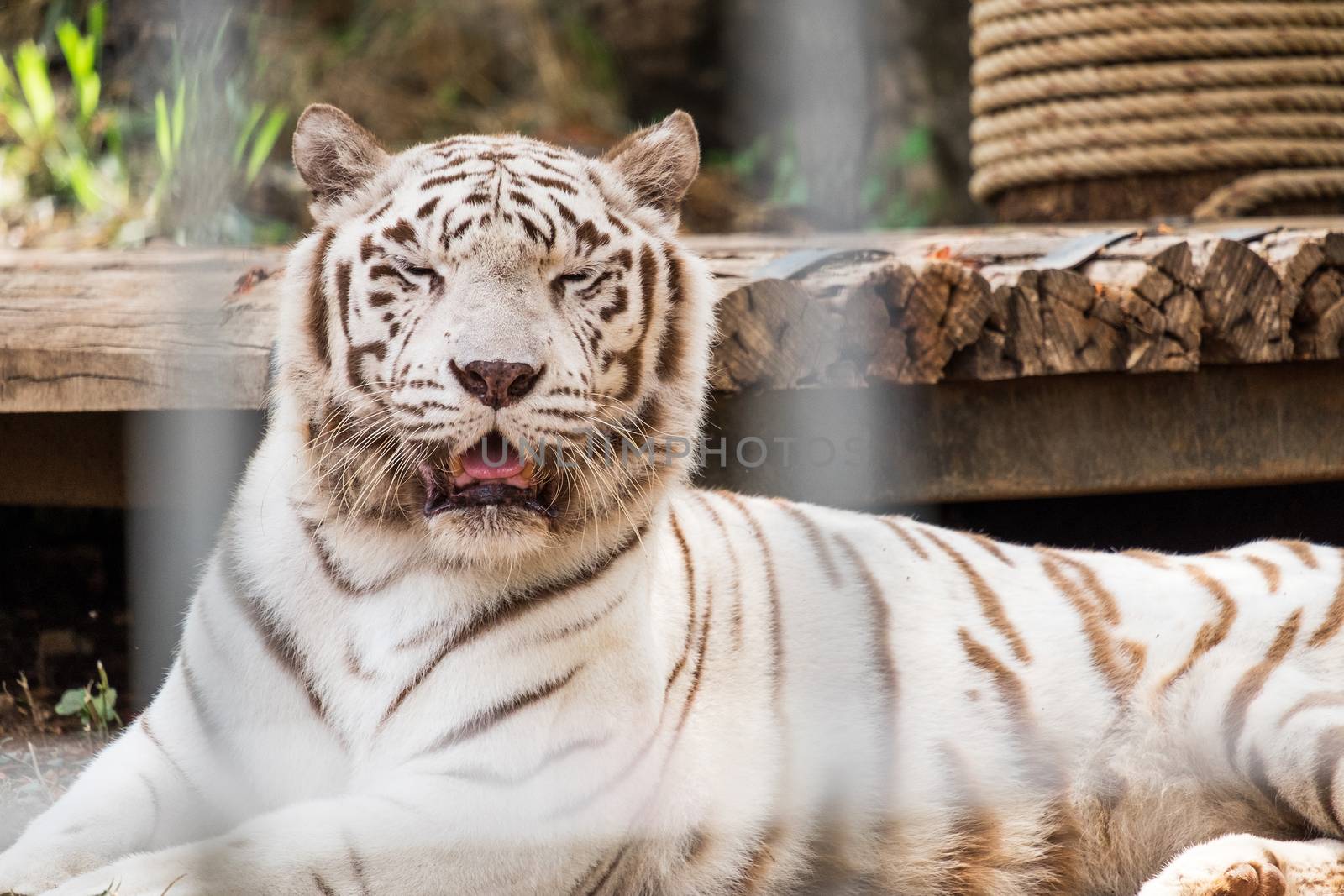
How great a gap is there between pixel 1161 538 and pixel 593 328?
147 centimetres

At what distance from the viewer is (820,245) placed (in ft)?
6.34

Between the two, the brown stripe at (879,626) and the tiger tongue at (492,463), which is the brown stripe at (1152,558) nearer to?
the brown stripe at (879,626)

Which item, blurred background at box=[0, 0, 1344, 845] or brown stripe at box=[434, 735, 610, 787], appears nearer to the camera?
brown stripe at box=[434, 735, 610, 787]

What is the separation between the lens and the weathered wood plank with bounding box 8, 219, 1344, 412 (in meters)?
1.67

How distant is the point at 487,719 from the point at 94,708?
845 mm

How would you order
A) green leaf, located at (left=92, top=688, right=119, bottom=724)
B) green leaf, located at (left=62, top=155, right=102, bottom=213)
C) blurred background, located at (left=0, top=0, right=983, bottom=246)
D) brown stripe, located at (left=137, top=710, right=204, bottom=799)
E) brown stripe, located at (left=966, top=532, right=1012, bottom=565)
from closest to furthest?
brown stripe, located at (left=137, top=710, right=204, bottom=799), brown stripe, located at (left=966, top=532, right=1012, bottom=565), green leaf, located at (left=92, top=688, right=119, bottom=724), green leaf, located at (left=62, top=155, right=102, bottom=213), blurred background, located at (left=0, top=0, right=983, bottom=246)

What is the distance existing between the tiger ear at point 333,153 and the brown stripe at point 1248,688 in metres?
1.00

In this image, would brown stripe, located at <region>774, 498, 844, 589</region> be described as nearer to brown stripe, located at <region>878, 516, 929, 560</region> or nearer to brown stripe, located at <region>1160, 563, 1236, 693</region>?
brown stripe, located at <region>878, 516, 929, 560</region>

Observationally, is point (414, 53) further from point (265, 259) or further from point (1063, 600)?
point (1063, 600)

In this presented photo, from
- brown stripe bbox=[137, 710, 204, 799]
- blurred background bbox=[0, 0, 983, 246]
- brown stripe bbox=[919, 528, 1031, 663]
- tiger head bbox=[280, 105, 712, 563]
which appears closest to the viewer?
tiger head bbox=[280, 105, 712, 563]

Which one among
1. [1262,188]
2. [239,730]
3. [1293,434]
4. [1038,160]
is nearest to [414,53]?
[1038,160]

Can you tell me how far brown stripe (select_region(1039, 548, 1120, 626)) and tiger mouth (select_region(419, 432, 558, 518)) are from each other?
66 centimetres

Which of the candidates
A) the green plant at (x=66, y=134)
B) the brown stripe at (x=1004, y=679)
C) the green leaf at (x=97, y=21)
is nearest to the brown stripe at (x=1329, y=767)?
the brown stripe at (x=1004, y=679)

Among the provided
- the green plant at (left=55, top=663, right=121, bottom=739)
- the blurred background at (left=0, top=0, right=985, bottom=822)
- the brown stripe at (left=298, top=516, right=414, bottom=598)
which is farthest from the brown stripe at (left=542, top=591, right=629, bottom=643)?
the green plant at (left=55, top=663, right=121, bottom=739)
